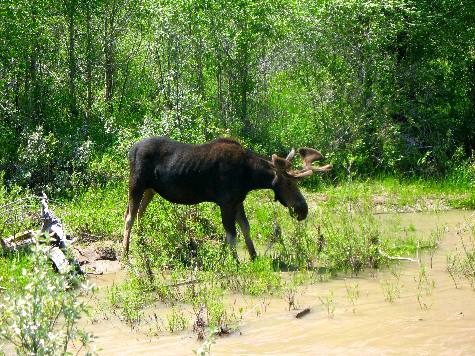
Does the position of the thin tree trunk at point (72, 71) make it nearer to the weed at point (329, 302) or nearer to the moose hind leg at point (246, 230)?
the moose hind leg at point (246, 230)

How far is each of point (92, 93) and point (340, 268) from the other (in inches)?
400

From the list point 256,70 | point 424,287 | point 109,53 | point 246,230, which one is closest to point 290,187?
point 246,230

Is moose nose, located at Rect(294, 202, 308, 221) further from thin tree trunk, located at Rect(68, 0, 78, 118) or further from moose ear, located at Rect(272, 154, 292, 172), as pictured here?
thin tree trunk, located at Rect(68, 0, 78, 118)

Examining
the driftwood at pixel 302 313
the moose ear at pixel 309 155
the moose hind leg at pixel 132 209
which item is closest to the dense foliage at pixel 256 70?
the moose hind leg at pixel 132 209

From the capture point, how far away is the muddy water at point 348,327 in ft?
25.5

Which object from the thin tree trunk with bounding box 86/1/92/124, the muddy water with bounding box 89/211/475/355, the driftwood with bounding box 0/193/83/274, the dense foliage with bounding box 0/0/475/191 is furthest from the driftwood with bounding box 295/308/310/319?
the thin tree trunk with bounding box 86/1/92/124

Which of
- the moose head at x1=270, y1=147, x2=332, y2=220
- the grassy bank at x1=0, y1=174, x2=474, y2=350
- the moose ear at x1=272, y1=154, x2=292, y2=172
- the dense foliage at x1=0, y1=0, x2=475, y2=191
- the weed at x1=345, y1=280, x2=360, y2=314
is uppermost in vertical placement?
the dense foliage at x1=0, y1=0, x2=475, y2=191

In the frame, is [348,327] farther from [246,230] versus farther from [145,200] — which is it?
[145,200]

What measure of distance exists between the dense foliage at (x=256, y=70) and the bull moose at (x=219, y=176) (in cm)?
465

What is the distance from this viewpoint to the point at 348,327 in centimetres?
838

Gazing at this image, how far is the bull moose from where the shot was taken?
11367mm

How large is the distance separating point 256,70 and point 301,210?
28.9 ft

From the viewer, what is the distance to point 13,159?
1580 cm

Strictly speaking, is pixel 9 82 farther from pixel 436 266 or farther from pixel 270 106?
pixel 436 266
